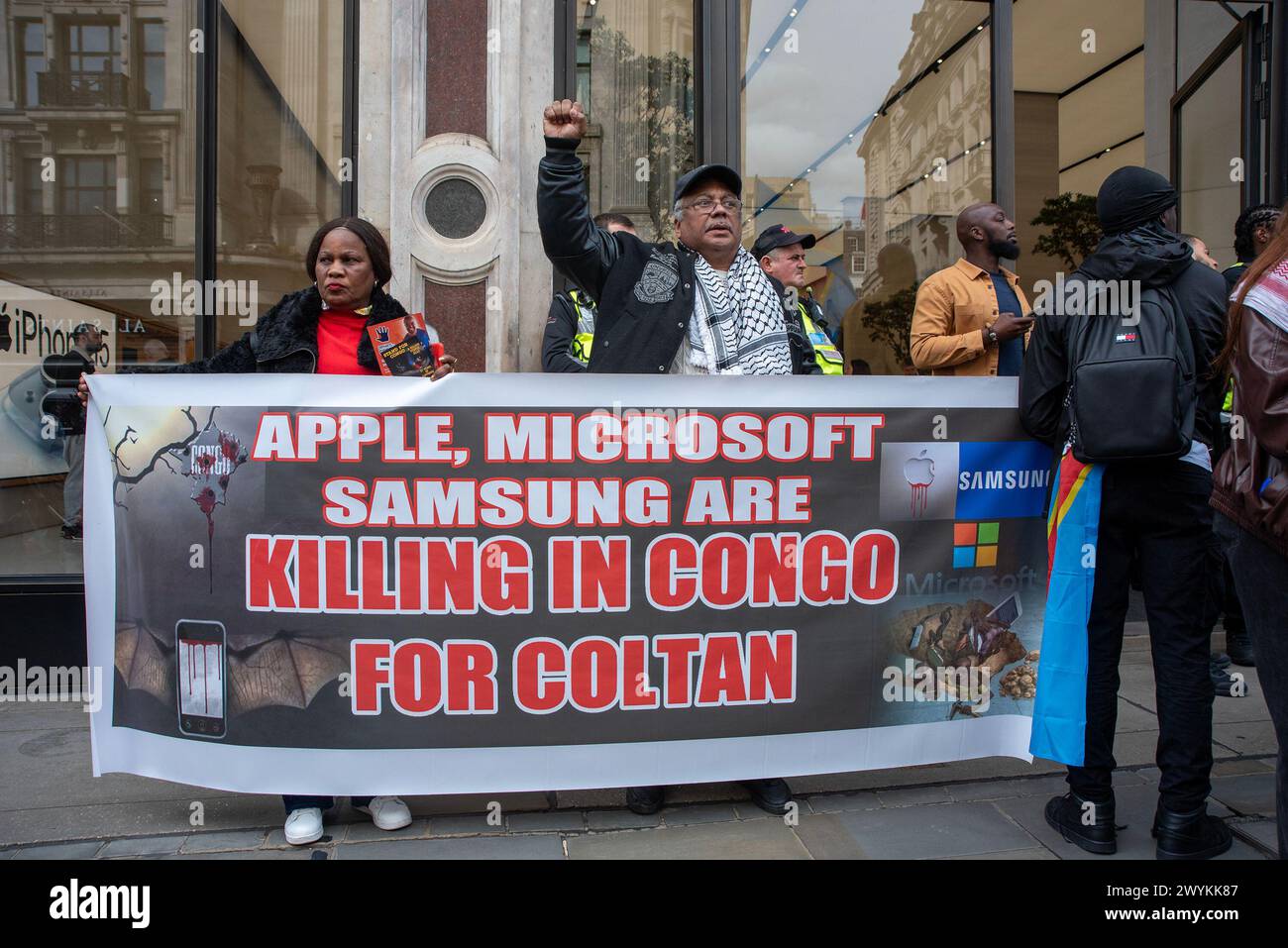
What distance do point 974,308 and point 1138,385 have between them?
57.7 inches

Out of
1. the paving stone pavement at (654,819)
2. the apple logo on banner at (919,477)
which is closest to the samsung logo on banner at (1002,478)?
the apple logo on banner at (919,477)

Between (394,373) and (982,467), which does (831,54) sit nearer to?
(982,467)

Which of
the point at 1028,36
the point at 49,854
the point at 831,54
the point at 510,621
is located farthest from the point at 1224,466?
the point at 1028,36

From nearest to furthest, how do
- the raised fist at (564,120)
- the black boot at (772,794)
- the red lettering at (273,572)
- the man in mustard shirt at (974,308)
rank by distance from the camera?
the raised fist at (564,120), the red lettering at (273,572), the black boot at (772,794), the man in mustard shirt at (974,308)

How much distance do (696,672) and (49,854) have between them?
221cm

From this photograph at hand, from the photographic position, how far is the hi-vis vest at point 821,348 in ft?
14.4

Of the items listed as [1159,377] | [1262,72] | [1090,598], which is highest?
[1262,72]

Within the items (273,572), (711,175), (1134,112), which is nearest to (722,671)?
(273,572)

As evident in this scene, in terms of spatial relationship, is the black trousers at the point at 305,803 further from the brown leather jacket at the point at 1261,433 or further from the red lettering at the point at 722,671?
the brown leather jacket at the point at 1261,433

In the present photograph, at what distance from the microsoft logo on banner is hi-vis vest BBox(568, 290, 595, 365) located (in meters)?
2.08

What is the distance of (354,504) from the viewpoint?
3.11 metres

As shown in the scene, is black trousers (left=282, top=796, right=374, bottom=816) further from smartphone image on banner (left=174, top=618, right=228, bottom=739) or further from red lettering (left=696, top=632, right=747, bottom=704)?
red lettering (left=696, top=632, right=747, bottom=704)
